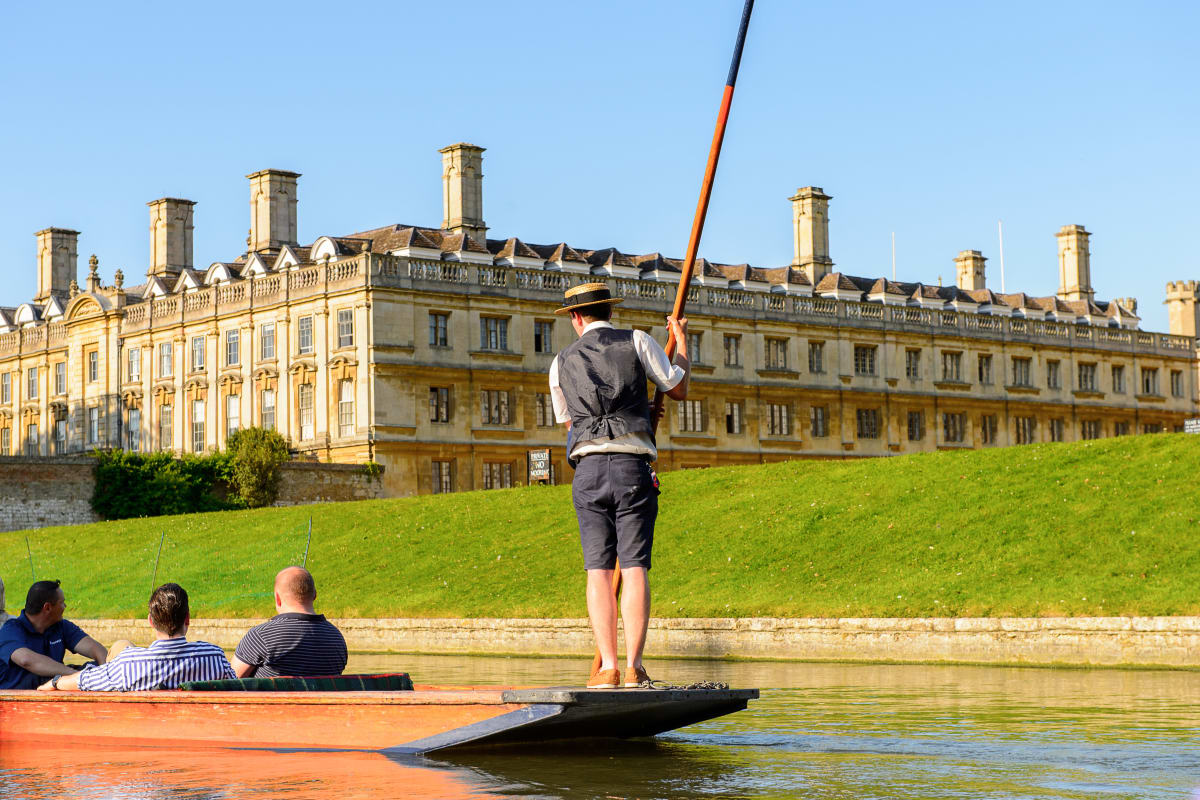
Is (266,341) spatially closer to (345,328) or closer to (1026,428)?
(345,328)

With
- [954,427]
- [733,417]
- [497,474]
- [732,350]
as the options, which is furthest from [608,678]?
[954,427]

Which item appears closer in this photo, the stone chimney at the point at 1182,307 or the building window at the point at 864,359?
the building window at the point at 864,359

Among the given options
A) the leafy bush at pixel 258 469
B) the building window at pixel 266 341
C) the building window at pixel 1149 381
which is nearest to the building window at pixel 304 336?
the building window at pixel 266 341

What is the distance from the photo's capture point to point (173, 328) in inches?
2680

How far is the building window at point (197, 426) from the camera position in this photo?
217 feet

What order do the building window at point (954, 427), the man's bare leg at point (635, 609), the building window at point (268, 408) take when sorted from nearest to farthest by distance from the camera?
the man's bare leg at point (635, 609) < the building window at point (268, 408) < the building window at point (954, 427)

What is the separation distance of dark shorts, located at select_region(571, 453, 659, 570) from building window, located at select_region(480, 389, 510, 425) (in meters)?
52.7

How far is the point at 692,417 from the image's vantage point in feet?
221

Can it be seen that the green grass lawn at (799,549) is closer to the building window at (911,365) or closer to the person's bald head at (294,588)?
the person's bald head at (294,588)

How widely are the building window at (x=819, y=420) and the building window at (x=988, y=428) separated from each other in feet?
28.9

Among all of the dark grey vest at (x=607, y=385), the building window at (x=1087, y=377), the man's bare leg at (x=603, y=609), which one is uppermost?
the building window at (x=1087, y=377)

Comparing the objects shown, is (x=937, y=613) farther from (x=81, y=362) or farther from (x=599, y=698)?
(x=81, y=362)

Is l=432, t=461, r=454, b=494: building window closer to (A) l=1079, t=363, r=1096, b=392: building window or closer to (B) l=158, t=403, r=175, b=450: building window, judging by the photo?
(B) l=158, t=403, r=175, b=450: building window

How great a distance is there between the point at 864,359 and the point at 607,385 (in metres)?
65.6
